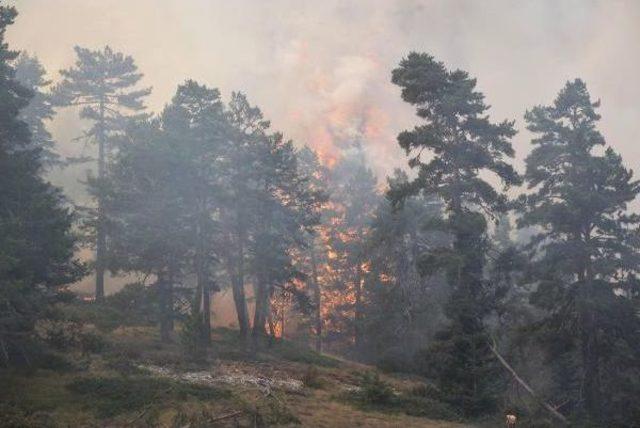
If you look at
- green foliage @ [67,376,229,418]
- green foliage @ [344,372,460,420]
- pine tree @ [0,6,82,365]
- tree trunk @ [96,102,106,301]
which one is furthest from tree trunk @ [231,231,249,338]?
green foliage @ [67,376,229,418]

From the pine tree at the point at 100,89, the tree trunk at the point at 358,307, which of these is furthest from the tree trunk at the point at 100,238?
the tree trunk at the point at 358,307

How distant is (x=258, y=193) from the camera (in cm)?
3189

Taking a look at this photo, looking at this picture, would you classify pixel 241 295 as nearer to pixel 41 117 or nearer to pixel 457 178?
pixel 457 178

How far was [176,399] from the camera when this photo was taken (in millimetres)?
15523

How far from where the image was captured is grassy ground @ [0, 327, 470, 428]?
13672 millimetres

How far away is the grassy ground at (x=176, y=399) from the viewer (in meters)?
13.7

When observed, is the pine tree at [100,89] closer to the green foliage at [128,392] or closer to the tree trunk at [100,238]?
the tree trunk at [100,238]

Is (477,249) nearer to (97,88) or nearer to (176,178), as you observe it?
(176,178)

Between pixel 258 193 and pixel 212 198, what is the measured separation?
9.69 ft

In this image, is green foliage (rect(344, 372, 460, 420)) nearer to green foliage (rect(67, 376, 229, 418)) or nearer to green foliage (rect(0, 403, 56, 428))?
green foliage (rect(67, 376, 229, 418))

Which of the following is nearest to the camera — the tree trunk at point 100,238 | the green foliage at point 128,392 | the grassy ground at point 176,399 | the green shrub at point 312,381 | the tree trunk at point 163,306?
the grassy ground at point 176,399

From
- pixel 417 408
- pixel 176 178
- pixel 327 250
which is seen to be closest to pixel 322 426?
pixel 417 408

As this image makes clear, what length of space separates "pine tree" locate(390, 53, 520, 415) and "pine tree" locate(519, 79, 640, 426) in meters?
3.94

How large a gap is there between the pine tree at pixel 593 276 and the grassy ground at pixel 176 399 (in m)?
7.63
